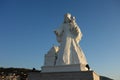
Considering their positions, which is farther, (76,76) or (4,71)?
(4,71)

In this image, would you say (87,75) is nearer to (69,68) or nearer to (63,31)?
(69,68)

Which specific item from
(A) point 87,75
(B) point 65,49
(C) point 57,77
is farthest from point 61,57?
(A) point 87,75

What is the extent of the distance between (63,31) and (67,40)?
0.88 metres

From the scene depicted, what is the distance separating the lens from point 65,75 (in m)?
11.6

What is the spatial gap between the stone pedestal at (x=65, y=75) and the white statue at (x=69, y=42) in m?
0.84

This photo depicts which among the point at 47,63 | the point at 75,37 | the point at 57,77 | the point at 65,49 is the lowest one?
the point at 57,77

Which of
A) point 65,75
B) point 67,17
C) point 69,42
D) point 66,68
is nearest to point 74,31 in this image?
point 69,42

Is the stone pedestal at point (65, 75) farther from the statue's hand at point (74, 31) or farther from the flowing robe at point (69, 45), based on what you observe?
the statue's hand at point (74, 31)

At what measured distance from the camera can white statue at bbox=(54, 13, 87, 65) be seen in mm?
12359

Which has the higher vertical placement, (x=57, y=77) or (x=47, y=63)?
(x=47, y=63)

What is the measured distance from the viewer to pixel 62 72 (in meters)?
11.8

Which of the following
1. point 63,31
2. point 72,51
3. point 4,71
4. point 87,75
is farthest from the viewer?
point 4,71

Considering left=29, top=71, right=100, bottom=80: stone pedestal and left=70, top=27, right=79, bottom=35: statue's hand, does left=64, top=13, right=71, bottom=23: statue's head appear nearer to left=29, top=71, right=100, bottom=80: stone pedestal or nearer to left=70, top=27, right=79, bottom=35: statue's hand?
left=70, top=27, right=79, bottom=35: statue's hand

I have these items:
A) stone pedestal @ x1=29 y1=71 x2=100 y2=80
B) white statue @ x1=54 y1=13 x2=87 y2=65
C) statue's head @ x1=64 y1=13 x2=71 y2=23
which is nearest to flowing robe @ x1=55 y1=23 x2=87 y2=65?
white statue @ x1=54 y1=13 x2=87 y2=65
